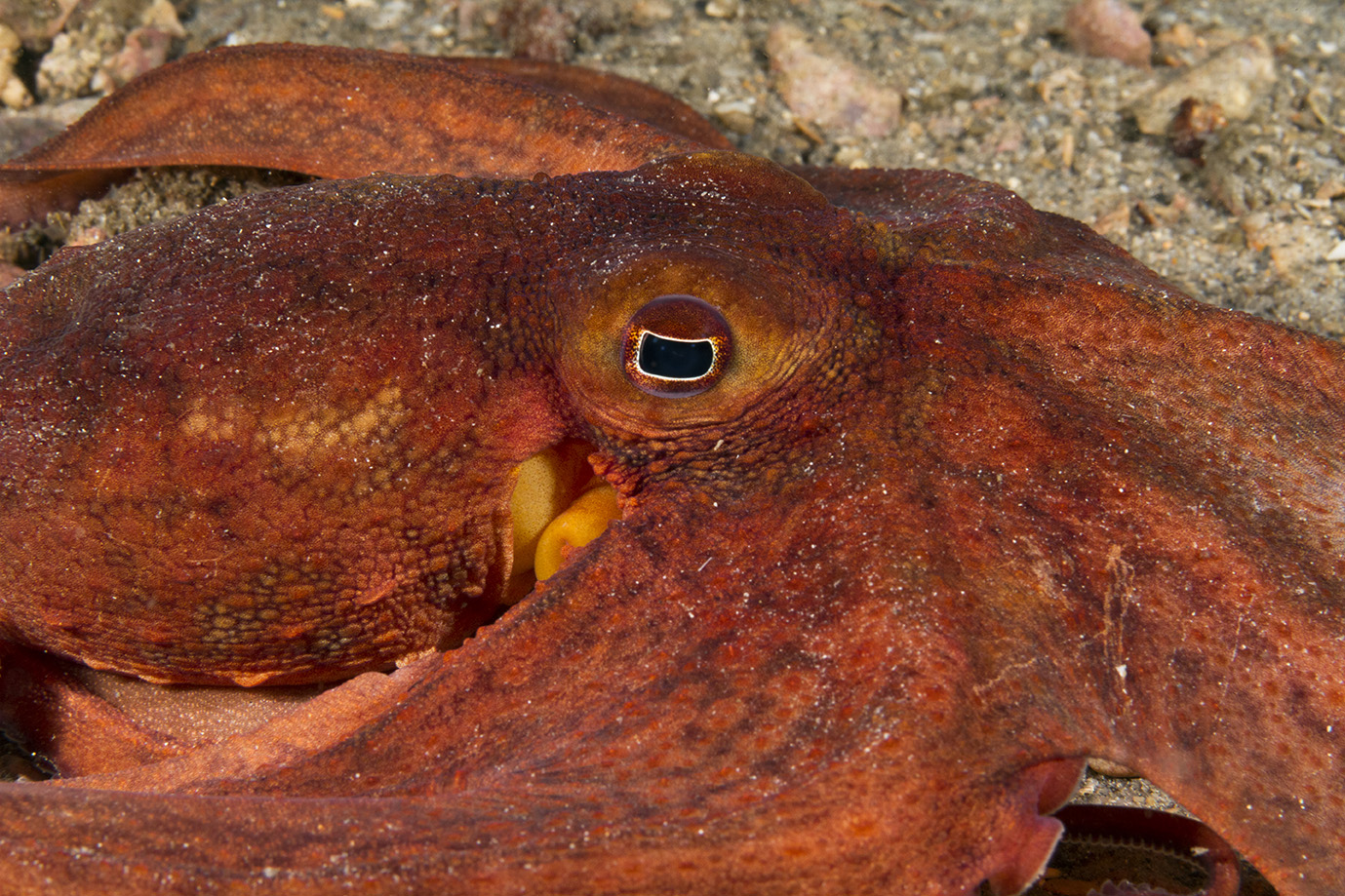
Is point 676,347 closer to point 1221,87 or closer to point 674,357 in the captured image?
point 674,357

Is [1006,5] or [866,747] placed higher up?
[1006,5]

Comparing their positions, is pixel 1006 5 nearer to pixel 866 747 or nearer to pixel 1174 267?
pixel 1174 267

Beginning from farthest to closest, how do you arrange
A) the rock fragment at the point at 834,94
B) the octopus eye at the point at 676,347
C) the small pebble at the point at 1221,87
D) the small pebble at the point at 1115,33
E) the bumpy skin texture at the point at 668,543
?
the small pebble at the point at 1115,33
the rock fragment at the point at 834,94
the small pebble at the point at 1221,87
the octopus eye at the point at 676,347
the bumpy skin texture at the point at 668,543

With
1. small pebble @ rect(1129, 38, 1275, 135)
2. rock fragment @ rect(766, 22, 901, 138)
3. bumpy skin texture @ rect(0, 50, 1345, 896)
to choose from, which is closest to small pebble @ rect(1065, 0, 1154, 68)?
small pebble @ rect(1129, 38, 1275, 135)

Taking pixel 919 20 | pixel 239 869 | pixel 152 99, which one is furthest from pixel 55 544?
pixel 919 20

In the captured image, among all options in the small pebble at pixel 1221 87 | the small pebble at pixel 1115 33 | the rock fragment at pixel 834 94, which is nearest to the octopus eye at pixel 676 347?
the rock fragment at pixel 834 94

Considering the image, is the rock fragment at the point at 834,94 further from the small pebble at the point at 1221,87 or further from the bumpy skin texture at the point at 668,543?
the bumpy skin texture at the point at 668,543
